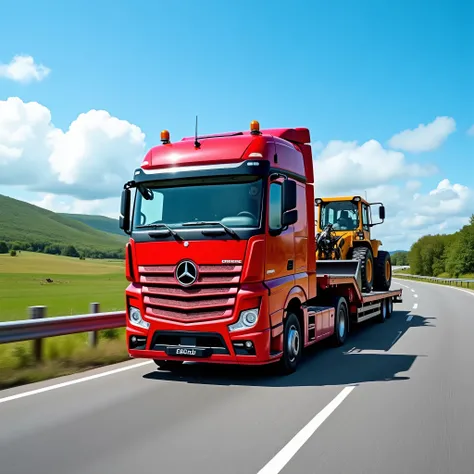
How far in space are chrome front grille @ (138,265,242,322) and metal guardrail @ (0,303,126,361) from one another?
1745 millimetres

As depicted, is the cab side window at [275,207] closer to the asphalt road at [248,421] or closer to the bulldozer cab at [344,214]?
the asphalt road at [248,421]

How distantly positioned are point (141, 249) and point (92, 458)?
3.61 metres

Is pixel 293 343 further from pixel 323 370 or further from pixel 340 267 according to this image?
pixel 340 267

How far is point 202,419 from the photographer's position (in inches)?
216

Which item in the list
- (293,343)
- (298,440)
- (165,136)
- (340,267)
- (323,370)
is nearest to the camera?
(298,440)

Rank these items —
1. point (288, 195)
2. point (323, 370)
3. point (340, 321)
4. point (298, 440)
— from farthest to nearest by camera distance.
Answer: point (340, 321)
point (323, 370)
point (288, 195)
point (298, 440)

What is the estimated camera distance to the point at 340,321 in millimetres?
11016

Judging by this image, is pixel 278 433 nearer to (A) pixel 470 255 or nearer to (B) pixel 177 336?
(B) pixel 177 336

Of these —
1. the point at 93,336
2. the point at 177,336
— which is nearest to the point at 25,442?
the point at 177,336

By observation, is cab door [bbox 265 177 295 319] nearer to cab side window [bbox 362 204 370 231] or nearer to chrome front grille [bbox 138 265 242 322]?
chrome front grille [bbox 138 265 242 322]

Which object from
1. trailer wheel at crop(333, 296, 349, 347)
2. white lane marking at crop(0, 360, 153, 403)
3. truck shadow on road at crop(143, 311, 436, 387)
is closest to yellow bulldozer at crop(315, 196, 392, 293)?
trailer wheel at crop(333, 296, 349, 347)

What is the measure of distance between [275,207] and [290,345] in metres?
1.97

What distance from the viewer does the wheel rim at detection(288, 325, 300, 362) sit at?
793cm

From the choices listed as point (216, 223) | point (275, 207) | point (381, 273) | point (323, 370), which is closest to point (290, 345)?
point (323, 370)
